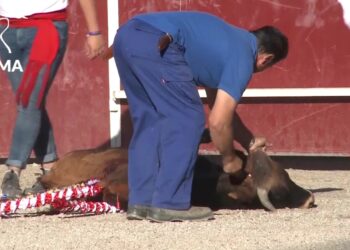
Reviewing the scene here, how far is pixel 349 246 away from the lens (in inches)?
179

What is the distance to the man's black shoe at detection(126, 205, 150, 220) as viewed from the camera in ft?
16.8

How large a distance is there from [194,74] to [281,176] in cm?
77

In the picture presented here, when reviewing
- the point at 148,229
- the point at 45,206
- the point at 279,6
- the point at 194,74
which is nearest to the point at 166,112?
the point at 194,74

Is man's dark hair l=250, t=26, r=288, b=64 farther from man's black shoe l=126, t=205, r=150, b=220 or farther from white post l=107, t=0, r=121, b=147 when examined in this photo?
white post l=107, t=0, r=121, b=147

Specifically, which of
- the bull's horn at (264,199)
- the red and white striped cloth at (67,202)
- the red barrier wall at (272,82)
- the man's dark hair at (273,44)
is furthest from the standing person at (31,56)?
the red barrier wall at (272,82)

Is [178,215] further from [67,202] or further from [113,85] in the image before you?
[113,85]

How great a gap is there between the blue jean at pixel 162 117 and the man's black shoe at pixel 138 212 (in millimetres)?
30

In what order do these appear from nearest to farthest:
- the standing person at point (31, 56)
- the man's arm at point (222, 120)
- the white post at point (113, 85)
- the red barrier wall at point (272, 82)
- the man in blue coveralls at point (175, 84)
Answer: the man's arm at point (222, 120), the man in blue coveralls at point (175, 84), the standing person at point (31, 56), the red barrier wall at point (272, 82), the white post at point (113, 85)

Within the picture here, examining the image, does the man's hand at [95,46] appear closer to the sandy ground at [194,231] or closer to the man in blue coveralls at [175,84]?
the man in blue coveralls at [175,84]

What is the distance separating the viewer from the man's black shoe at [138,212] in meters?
5.13

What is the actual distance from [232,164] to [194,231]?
1.57ft

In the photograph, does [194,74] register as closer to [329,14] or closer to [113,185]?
[113,185]

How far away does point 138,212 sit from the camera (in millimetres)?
5137

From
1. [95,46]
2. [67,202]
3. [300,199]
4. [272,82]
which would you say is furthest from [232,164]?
[272,82]
